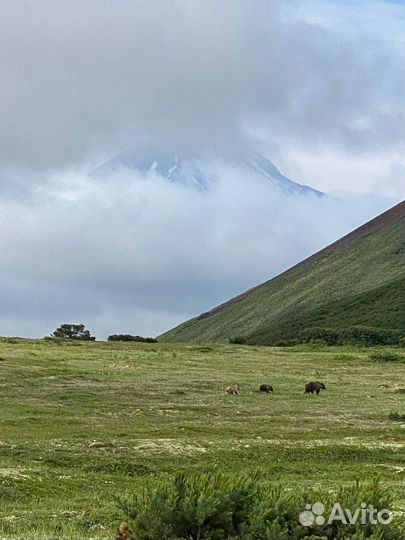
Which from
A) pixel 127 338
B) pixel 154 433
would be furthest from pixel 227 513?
pixel 127 338

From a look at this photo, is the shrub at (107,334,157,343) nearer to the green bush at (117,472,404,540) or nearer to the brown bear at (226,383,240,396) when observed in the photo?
the brown bear at (226,383,240,396)

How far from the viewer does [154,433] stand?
118ft

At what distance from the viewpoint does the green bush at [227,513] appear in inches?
429

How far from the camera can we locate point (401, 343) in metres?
137

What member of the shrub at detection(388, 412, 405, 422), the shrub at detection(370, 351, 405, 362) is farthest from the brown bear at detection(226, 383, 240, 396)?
the shrub at detection(370, 351, 405, 362)

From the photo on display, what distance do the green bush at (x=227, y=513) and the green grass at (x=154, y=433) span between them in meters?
3.53

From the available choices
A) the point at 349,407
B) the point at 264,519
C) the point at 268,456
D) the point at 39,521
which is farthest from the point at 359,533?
the point at 349,407

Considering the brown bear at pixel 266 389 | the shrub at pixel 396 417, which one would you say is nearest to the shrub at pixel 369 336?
the brown bear at pixel 266 389

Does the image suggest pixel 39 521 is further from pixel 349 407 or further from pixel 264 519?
pixel 349 407

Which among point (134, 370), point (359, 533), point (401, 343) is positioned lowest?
point (359, 533)

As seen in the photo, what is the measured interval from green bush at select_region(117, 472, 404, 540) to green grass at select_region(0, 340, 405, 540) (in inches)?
139

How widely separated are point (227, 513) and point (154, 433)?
25.4 meters

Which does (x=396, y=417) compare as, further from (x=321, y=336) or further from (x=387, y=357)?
(x=321, y=336)

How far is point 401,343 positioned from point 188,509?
429ft
